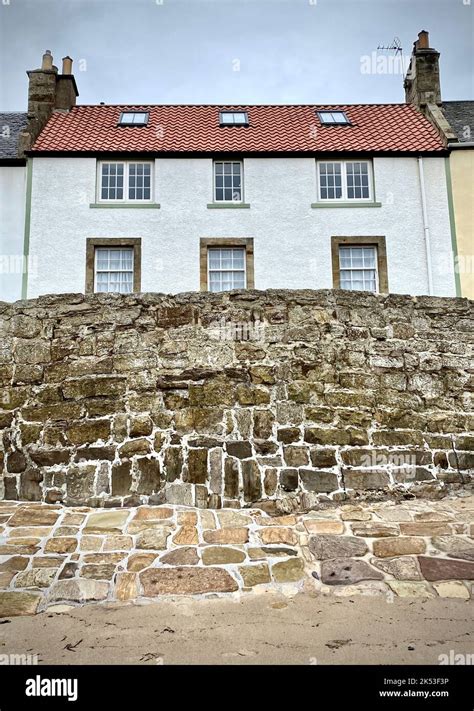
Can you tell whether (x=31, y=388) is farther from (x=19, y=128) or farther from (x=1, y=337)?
(x=19, y=128)

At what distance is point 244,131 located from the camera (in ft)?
62.4

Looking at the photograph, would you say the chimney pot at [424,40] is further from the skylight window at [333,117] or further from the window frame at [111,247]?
the window frame at [111,247]

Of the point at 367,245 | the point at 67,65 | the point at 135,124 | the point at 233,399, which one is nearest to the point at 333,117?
the point at 367,245

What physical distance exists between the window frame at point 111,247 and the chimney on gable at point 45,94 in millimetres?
3485

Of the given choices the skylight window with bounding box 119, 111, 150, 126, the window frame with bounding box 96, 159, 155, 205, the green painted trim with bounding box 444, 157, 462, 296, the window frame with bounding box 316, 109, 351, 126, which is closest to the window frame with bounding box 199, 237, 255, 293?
the window frame with bounding box 96, 159, 155, 205

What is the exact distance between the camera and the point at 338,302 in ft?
25.3

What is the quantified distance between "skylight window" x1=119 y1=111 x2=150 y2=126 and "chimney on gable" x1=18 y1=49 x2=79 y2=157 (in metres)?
1.78

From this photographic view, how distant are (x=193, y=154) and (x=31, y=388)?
39.9 ft

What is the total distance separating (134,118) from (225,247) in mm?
6001

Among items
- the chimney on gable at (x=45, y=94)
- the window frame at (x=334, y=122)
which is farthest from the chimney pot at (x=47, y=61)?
the window frame at (x=334, y=122)

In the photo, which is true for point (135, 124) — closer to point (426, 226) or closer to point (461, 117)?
point (426, 226)

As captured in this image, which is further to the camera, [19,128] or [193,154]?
[19,128]

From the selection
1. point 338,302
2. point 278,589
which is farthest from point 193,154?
point 278,589

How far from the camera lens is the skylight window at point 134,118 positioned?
63.7ft
